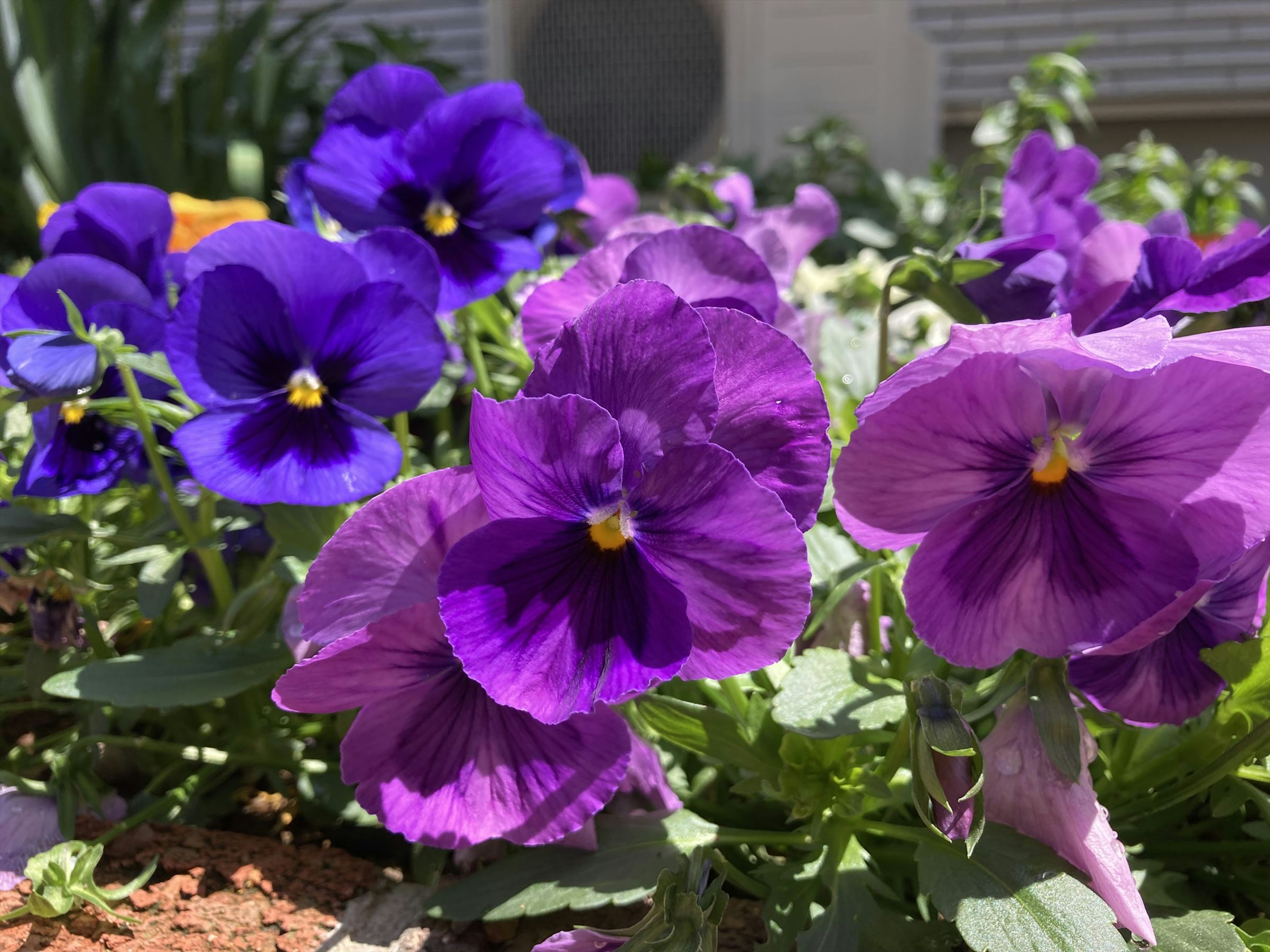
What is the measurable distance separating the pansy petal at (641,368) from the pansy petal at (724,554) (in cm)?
2

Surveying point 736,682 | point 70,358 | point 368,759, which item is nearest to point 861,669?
point 736,682

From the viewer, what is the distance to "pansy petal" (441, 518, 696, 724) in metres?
0.46

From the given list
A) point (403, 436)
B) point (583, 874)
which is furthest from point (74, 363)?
point (583, 874)

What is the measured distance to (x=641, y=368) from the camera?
1.51 feet

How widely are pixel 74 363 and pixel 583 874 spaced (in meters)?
0.46

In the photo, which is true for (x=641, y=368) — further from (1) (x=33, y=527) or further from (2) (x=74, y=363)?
(1) (x=33, y=527)

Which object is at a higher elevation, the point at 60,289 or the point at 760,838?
the point at 60,289

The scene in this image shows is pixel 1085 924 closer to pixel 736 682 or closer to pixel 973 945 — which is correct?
pixel 973 945

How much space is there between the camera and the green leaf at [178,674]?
2.30 ft

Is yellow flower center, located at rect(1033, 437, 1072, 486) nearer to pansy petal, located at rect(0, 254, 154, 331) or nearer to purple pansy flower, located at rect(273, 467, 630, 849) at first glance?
purple pansy flower, located at rect(273, 467, 630, 849)

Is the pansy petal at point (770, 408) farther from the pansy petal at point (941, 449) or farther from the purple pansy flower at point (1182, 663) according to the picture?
the purple pansy flower at point (1182, 663)

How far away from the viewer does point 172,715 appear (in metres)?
0.89

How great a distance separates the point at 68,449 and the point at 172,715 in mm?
242

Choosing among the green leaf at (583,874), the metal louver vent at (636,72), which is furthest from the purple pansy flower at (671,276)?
the metal louver vent at (636,72)
